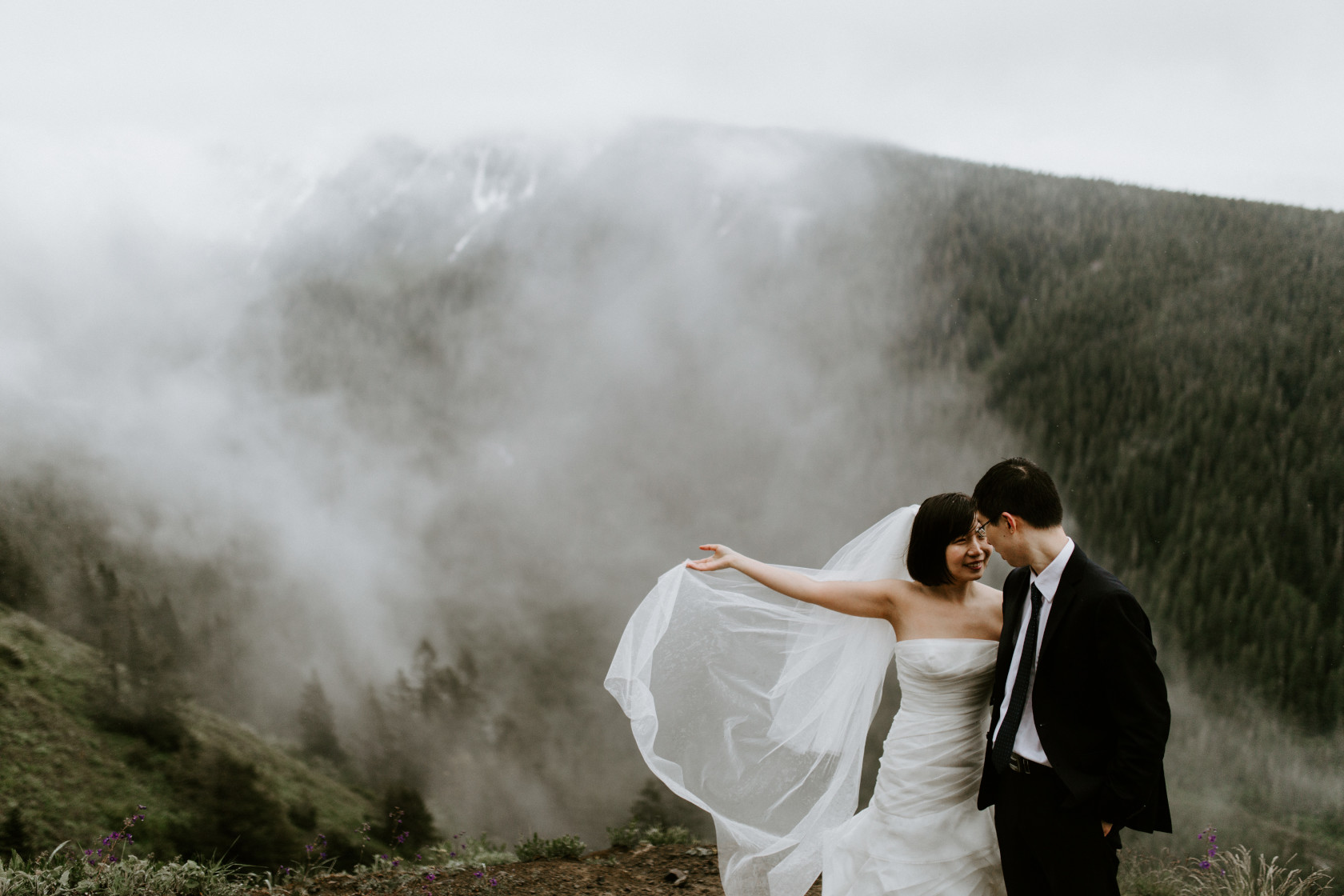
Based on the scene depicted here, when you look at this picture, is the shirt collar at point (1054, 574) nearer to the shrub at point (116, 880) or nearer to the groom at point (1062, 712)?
the groom at point (1062, 712)

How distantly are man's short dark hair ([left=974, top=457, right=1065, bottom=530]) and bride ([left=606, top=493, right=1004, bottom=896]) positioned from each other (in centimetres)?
23

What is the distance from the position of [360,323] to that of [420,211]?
108 inches

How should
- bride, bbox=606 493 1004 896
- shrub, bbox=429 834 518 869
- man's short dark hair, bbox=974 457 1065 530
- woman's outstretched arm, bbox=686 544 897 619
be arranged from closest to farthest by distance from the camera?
1. man's short dark hair, bbox=974 457 1065 530
2. bride, bbox=606 493 1004 896
3. woman's outstretched arm, bbox=686 544 897 619
4. shrub, bbox=429 834 518 869

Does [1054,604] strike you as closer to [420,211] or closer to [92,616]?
[92,616]

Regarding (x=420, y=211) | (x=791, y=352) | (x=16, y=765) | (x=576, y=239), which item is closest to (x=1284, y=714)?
(x=791, y=352)

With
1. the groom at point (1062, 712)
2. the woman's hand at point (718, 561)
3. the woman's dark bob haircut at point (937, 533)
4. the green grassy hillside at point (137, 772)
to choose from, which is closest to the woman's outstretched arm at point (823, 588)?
the woman's hand at point (718, 561)

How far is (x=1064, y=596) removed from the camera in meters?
1.99

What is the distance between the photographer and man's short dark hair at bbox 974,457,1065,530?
6.95ft

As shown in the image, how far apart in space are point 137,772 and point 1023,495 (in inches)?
346

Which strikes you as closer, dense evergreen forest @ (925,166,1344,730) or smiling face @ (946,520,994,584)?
smiling face @ (946,520,994,584)

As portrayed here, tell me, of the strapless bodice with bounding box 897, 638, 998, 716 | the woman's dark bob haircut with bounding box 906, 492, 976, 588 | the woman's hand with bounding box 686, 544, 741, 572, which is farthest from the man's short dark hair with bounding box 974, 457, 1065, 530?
the woman's hand with bounding box 686, 544, 741, 572

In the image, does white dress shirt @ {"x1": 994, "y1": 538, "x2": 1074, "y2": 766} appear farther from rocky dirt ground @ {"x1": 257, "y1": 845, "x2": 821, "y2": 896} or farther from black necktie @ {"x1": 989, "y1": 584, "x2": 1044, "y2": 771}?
rocky dirt ground @ {"x1": 257, "y1": 845, "x2": 821, "y2": 896}

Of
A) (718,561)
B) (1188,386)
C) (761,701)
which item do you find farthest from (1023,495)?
(1188,386)

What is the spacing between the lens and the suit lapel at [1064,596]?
1.98 metres
